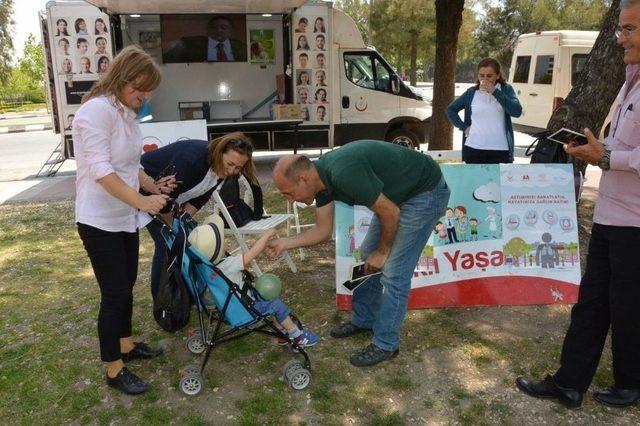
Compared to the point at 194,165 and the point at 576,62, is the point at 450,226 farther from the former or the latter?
the point at 576,62

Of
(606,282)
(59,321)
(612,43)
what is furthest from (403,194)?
(612,43)

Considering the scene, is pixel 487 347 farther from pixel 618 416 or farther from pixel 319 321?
pixel 319 321

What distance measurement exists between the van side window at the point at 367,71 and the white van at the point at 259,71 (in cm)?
2

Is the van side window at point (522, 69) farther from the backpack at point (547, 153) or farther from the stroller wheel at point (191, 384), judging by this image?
the stroller wheel at point (191, 384)

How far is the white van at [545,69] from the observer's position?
13195 millimetres

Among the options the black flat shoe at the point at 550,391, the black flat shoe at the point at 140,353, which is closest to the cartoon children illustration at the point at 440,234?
the black flat shoe at the point at 550,391

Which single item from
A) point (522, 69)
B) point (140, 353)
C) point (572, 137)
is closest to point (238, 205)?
point (140, 353)

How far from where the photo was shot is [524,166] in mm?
3918

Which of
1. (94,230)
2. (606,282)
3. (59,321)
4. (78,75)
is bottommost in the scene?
(59,321)

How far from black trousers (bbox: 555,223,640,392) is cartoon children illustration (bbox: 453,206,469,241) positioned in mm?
1208

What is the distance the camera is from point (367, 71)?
1012 cm

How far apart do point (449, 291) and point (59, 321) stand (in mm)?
2868

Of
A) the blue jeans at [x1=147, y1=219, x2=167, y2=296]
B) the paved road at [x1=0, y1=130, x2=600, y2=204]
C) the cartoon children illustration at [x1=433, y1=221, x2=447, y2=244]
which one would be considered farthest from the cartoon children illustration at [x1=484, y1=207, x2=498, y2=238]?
the paved road at [x1=0, y1=130, x2=600, y2=204]

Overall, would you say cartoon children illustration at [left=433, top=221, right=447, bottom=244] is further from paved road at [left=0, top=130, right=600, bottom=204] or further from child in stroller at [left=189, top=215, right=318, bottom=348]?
paved road at [left=0, top=130, right=600, bottom=204]
